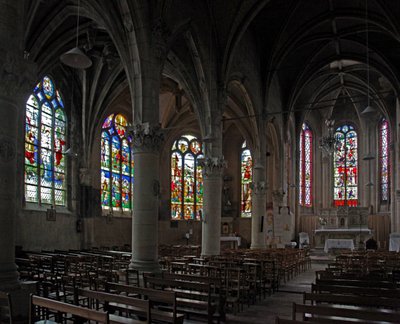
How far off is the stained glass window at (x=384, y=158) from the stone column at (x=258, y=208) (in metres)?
16.8

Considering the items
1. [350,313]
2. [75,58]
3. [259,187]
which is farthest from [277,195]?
[350,313]

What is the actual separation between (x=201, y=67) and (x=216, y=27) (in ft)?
8.55

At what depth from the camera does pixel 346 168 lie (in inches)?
1859

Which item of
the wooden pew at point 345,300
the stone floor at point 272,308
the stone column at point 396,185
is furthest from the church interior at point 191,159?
the stone column at point 396,185

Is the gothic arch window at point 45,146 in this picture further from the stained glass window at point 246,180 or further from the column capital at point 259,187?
the stained glass window at point 246,180

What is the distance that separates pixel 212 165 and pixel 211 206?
6.79 feet

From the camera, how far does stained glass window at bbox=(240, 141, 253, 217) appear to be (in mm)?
41281

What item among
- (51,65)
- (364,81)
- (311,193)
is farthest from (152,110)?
(311,193)

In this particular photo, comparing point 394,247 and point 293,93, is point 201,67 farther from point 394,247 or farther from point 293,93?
point 394,247

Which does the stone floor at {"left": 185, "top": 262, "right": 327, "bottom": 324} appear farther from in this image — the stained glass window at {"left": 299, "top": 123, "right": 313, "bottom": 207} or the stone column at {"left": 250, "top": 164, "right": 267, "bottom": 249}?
the stained glass window at {"left": 299, "top": 123, "right": 313, "bottom": 207}

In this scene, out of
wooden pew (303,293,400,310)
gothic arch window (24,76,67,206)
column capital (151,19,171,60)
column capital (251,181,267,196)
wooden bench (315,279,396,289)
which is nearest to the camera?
wooden pew (303,293,400,310)

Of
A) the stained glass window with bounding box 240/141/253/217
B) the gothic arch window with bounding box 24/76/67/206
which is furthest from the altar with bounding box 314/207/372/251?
the gothic arch window with bounding box 24/76/67/206

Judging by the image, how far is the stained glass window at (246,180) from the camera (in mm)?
41281

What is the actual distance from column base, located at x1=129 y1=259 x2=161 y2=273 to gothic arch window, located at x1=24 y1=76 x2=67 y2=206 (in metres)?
11.2
